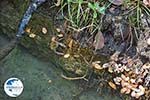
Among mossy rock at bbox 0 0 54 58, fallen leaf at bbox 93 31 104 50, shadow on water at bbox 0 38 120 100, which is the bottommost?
shadow on water at bbox 0 38 120 100

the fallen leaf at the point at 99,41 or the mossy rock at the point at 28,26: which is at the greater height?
the mossy rock at the point at 28,26

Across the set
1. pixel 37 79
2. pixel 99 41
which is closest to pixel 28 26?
pixel 37 79

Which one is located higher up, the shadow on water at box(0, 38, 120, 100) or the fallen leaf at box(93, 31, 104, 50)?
the fallen leaf at box(93, 31, 104, 50)

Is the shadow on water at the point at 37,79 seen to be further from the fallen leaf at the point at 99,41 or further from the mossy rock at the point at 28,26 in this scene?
the fallen leaf at the point at 99,41

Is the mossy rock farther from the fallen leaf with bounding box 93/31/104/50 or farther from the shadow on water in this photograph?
the fallen leaf with bounding box 93/31/104/50

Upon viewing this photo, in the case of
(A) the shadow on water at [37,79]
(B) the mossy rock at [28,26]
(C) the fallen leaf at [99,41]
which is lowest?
(A) the shadow on water at [37,79]

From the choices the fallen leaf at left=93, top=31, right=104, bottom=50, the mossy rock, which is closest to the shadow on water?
the mossy rock

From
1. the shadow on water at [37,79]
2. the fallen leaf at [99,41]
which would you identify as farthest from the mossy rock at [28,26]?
the fallen leaf at [99,41]

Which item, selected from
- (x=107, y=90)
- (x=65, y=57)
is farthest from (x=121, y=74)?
(x=65, y=57)

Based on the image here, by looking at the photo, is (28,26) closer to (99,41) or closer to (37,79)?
(37,79)
